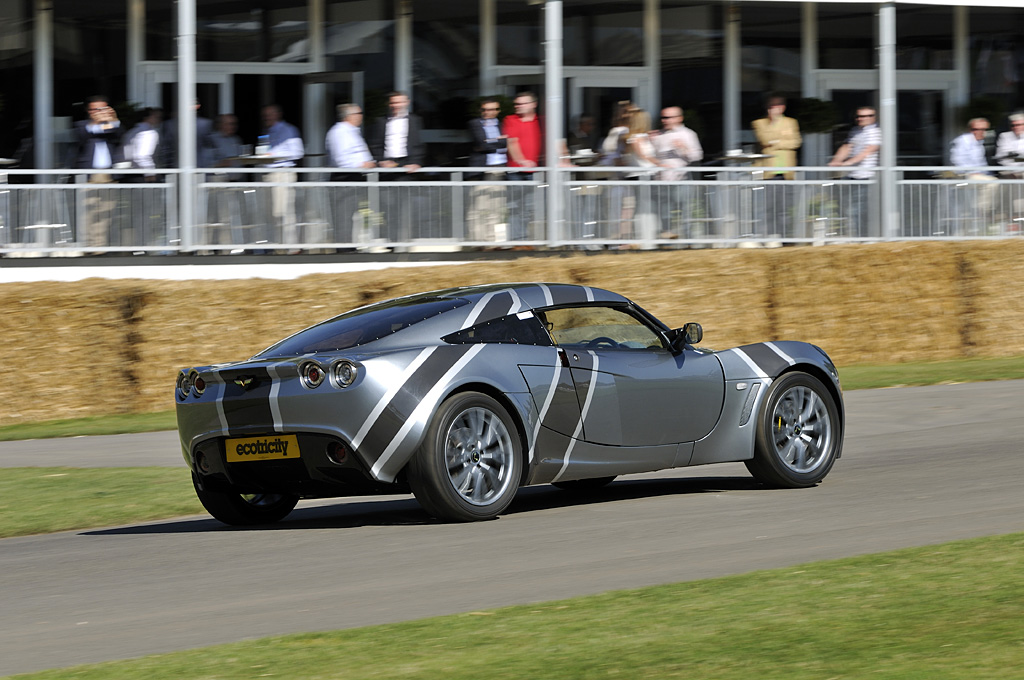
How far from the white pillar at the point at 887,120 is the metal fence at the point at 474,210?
0.22 ft

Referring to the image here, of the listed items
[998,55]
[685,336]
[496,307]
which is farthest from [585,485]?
[998,55]

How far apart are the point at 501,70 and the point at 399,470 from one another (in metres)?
16.4

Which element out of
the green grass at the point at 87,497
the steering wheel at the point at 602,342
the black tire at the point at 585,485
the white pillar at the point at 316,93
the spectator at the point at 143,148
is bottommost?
the green grass at the point at 87,497

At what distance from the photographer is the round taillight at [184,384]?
8711mm

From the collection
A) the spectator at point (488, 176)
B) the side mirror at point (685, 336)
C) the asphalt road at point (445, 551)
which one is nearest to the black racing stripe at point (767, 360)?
the side mirror at point (685, 336)

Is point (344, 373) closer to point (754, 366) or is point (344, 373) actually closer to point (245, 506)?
point (245, 506)

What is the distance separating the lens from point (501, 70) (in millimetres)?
23797

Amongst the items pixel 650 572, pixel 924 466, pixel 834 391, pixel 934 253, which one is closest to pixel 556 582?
pixel 650 572

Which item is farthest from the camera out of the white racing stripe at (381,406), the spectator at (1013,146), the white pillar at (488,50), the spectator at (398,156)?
the white pillar at (488,50)

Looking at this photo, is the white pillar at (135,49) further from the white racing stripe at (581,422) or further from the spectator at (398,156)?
the white racing stripe at (581,422)

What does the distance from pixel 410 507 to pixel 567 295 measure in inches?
65.5

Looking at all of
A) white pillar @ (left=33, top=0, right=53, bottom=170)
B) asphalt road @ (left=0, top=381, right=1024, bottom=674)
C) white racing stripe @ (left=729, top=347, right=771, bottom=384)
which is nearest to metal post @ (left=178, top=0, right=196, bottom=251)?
white pillar @ (left=33, top=0, right=53, bottom=170)

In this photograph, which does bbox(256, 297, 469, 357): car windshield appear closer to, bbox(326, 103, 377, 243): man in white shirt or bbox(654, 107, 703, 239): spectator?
bbox(326, 103, 377, 243): man in white shirt

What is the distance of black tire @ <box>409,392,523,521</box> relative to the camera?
8117 mm
